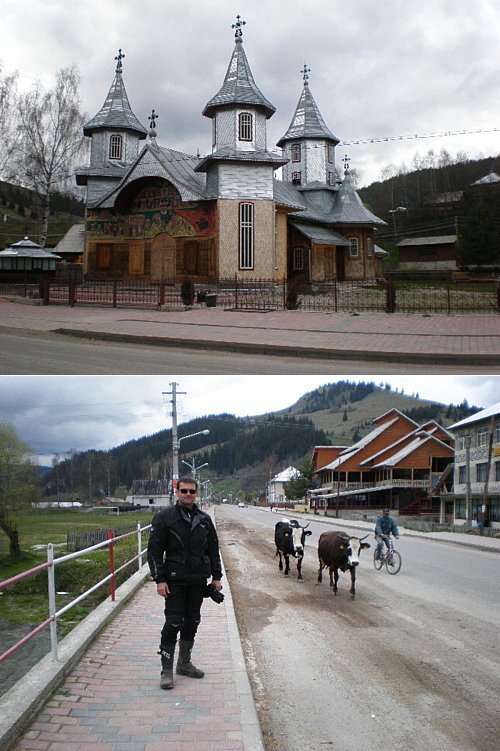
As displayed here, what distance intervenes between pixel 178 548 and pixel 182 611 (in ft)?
1.73

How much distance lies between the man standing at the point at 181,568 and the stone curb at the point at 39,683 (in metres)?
0.83

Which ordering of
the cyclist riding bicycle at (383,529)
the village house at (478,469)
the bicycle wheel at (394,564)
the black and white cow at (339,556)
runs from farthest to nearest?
the village house at (478,469), the cyclist riding bicycle at (383,529), the bicycle wheel at (394,564), the black and white cow at (339,556)

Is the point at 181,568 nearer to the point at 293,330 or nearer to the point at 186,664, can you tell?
the point at 186,664

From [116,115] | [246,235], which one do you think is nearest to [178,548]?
[246,235]

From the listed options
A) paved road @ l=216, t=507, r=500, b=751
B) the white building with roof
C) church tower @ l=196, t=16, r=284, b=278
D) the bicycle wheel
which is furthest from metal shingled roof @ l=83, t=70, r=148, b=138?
the white building with roof

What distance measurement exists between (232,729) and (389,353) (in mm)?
14485

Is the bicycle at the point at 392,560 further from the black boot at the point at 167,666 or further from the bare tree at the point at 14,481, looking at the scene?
the bare tree at the point at 14,481

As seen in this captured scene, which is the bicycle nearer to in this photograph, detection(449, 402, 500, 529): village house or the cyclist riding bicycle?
the cyclist riding bicycle

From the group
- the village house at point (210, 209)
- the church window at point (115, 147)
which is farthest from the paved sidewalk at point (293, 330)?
the church window at point (115, 147)

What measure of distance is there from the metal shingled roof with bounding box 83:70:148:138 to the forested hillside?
852 inches

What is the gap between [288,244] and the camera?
150ft

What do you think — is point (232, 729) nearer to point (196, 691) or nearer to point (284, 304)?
point (196, 691)

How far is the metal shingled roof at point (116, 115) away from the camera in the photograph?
47.4m

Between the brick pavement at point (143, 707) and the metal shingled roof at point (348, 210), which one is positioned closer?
the brick pavement at point (143, 707)
